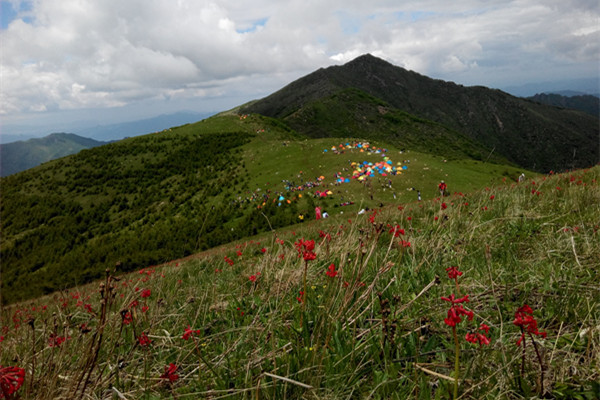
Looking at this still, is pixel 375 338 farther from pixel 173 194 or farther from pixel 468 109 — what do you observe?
pixel 468 109

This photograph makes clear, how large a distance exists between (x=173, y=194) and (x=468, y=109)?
183 metres

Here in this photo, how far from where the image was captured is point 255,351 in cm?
209

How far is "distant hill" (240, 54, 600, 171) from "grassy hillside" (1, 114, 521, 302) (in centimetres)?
10311

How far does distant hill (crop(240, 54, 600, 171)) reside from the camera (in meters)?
150

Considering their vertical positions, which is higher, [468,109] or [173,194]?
[468,109]

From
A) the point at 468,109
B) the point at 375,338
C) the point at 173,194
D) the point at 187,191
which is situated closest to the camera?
the point at 375,338

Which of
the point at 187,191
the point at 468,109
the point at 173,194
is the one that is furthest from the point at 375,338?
the point at 468,109

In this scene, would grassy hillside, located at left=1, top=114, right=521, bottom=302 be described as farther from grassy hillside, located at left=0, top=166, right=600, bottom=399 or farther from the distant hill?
the distant hill

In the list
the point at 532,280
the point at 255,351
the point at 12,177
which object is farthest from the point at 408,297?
the point at 12,177

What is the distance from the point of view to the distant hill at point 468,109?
14950 centimetres

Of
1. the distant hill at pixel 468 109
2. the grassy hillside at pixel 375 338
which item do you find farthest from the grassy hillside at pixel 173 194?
the distant hill at pixel 468 109

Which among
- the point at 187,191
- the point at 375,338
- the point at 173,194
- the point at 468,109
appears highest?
the point at 468,109

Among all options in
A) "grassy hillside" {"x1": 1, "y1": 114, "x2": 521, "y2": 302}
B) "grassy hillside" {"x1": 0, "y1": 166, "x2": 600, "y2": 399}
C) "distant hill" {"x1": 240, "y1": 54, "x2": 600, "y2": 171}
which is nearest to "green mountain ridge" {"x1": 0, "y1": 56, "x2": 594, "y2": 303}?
"grassy hillside" {"x1": 1, "y1": 114, "x2": 521, "y2": 302}

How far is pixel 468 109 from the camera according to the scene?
559ft
